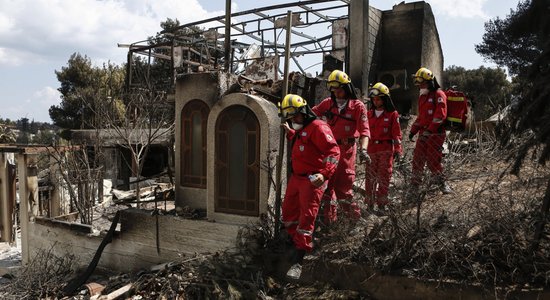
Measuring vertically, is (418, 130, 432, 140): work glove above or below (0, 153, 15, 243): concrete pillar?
above

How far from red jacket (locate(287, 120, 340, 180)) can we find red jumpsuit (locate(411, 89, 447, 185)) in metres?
1.58

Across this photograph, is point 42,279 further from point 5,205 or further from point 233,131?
point 233,131

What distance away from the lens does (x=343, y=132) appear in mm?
6066

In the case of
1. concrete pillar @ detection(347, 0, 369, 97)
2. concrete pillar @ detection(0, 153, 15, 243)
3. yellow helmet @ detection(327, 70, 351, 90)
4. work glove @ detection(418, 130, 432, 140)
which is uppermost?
concrete pillar @ detection(347, 0, 369, 97)

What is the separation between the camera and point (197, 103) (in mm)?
7574

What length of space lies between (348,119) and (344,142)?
1.07ft

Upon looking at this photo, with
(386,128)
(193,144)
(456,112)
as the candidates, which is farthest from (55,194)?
(456,112)

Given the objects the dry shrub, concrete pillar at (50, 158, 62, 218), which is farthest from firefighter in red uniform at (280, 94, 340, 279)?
concrete pillar at (50, 158, 62, 218)

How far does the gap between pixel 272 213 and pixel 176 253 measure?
204cm

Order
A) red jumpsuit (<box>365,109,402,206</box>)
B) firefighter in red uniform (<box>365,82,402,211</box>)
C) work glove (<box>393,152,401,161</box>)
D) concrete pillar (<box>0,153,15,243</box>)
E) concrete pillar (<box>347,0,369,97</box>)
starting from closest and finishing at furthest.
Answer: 1. red jumpsuit (<box>365,109,402,206</box>)
2. firefighter in red uniform (<box>365,82,402,211</box>)
3. work glove (<box>393,152,401,161</box>)
4. concrete pillar (<box>347,0,369,97</box>)
5. concrete pillar (<box>0,153,15,243</box>)

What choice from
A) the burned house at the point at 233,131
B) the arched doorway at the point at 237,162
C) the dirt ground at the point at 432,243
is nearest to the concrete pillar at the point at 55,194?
the burned house at the point at 233,131

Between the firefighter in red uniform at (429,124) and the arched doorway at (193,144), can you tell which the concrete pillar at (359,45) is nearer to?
the firefighter in red uniform at (429,124)

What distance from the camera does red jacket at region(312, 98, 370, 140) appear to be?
5930mm

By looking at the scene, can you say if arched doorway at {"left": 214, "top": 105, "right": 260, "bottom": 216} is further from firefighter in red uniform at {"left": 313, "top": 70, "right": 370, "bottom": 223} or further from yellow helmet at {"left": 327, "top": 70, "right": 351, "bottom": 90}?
yellow helmet at {"left": 327, "top": 70, "right": 351, "bottom": 90}
